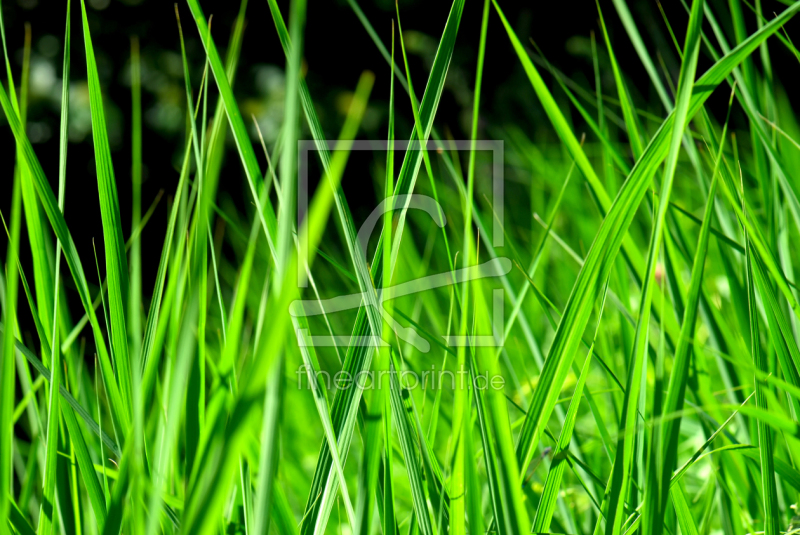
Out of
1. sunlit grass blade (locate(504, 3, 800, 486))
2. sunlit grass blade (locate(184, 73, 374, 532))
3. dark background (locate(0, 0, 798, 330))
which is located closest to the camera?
sunlit grass blade (locate(184, 73, 374, 532))

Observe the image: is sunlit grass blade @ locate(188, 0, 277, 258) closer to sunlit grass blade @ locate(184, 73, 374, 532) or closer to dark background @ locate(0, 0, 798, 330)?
sunlit grass blade @ locate(184, 73, 374, 532)

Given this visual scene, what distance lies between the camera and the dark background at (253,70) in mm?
1647

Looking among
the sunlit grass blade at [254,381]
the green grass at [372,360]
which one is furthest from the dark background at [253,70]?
the sunlit grass blade at [254,381]

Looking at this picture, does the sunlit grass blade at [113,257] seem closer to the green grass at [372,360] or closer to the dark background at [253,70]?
the green grass at [372,360]

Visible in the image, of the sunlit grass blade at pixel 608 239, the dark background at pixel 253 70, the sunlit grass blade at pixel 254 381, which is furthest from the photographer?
the dark background at pixel 253 70

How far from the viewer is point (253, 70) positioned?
1791mm

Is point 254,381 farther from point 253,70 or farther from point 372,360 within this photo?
point 253,70

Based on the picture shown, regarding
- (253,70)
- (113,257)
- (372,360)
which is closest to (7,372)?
(113,257)

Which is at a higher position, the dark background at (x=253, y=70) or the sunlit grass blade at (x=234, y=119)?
the dark background at (x=253, y=70)

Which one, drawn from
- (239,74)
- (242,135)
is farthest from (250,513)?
(239,74)

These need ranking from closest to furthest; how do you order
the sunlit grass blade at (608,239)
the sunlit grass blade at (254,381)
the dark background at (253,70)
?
the sunlit grass blade at (254,381), the sunlit grass blade at (608,239), the dark background at (253,70)

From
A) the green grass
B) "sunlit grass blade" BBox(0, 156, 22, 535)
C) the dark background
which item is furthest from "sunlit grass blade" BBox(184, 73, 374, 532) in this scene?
the dark background

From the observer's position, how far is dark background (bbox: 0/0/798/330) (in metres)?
1.65

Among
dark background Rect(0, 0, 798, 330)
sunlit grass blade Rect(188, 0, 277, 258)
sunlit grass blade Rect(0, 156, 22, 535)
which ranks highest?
dark background Rect(0, 0, 798, 330)
